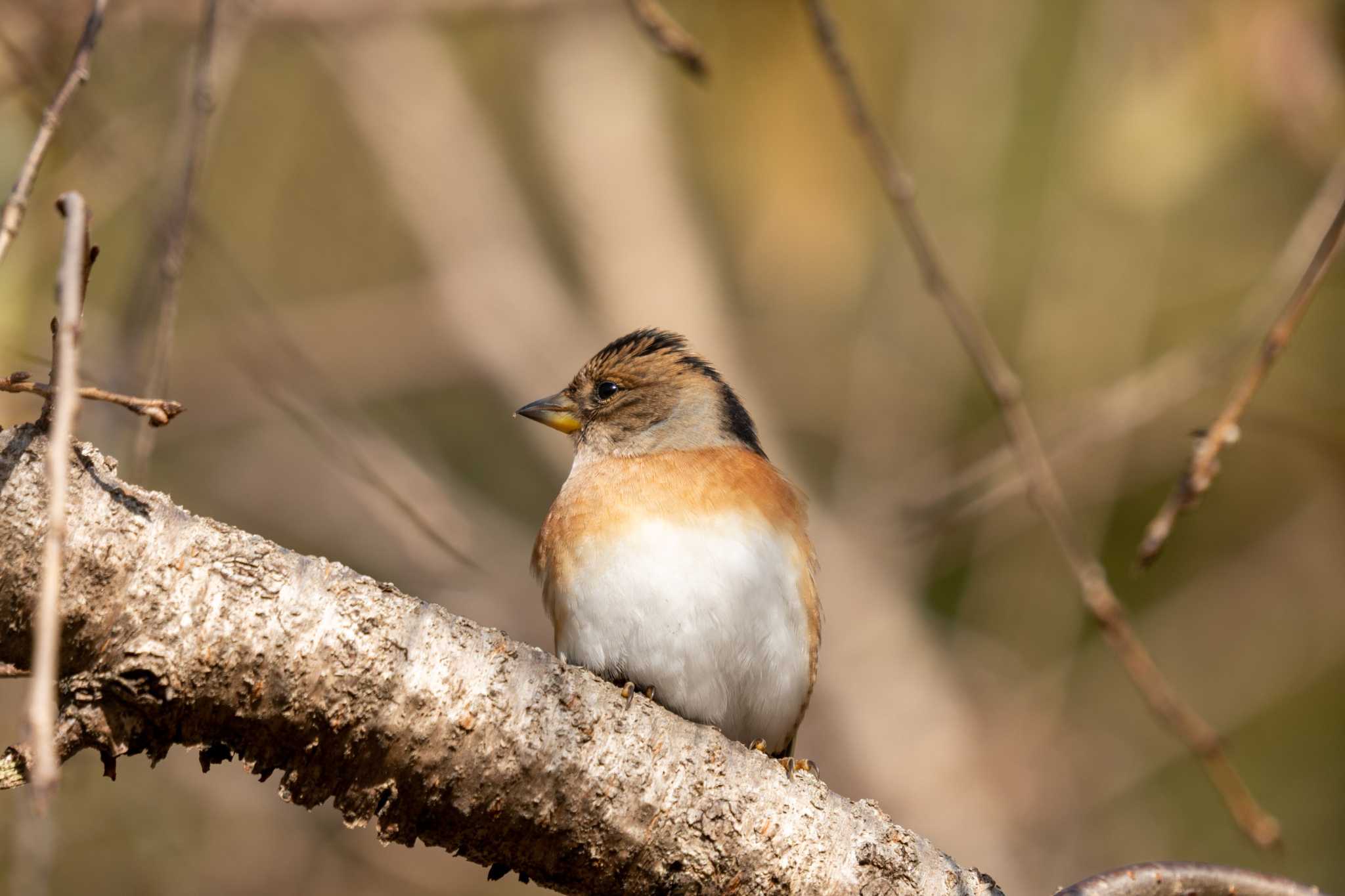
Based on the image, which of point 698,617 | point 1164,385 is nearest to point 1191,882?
point 698,617

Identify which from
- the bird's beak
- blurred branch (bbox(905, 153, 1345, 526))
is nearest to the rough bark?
blurred branch (bbox(905, 153, 1345, 526))

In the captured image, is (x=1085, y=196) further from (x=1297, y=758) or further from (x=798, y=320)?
(x=1297, y=758)

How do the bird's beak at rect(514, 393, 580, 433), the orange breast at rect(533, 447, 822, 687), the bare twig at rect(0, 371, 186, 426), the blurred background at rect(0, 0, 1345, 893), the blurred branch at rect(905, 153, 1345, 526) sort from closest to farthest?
the bare twig at rect(0, 371, 186, 426) < the blurred branch at rect(905, 153, 1345, 526) < the orange breast at rect(533, 447, 822, 687) < the bird's beak at rect(514, 393, 580, 433) < the blurred background at rect(0, 0, 1345, 893)

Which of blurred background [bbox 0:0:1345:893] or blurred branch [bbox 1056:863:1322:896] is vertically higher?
blurred background [bbox 0:0:1345:893]

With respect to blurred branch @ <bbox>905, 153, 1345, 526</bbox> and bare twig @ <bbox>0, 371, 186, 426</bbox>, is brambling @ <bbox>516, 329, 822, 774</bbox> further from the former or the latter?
bare twig @ <bbox>0, 371, 186, 426</bbox>

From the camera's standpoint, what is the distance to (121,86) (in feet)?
13.5

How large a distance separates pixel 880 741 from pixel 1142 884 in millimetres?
3845

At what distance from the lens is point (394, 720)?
6.34 ft

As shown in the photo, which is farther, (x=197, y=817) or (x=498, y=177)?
(x=498, y=177)

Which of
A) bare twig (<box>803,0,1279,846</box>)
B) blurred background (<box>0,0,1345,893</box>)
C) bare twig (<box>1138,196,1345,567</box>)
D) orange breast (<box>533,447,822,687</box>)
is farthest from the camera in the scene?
blurred background (<box>0,0,1345,893</box>)

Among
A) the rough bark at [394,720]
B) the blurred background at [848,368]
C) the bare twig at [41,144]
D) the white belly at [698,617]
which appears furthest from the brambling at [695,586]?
the bare twig at [41,144]

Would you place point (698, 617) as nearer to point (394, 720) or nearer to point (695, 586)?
point (695, 586)

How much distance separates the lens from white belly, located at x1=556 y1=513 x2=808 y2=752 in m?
3.03

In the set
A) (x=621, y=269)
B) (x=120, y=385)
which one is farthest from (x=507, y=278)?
(x=120, y=385)
